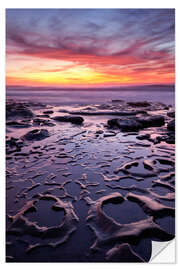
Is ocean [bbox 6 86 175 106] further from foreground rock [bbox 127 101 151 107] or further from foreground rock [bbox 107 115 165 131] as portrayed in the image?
foreground rock [bbox 107 115 165 131]

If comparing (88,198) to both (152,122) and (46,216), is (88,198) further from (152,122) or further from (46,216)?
(152,122)

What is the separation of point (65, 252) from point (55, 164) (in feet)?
4.01

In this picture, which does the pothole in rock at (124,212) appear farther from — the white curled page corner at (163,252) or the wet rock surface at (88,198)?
the white curled page corner at (163,252)

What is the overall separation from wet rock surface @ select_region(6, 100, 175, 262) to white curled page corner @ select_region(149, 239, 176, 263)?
0.06m

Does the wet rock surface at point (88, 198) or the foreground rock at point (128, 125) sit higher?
the foreground rock at point (128, 125)

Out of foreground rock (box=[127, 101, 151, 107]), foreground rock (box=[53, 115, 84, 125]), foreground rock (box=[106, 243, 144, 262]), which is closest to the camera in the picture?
foreground rock (box=[106, 243, 144, 262])

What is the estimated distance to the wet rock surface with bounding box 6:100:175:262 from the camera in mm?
1160

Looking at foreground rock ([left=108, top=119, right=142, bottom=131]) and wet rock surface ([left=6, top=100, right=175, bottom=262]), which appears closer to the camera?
wet rock surface ([left=6, top=100, right=175, bottom=262])

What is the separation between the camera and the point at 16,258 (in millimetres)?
1165

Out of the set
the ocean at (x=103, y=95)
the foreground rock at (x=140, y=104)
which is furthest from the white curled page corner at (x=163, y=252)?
the foreground rock at (x=140, y=104)

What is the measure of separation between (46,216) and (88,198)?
40 cm

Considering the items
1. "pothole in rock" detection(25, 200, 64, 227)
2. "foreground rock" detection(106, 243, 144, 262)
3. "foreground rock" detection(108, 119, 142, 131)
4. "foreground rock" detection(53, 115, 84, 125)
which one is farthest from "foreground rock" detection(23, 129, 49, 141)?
"foreground rock" detection(106, 243, 144, 262)

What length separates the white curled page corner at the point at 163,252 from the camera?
1220mm

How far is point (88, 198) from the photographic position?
1599mm
